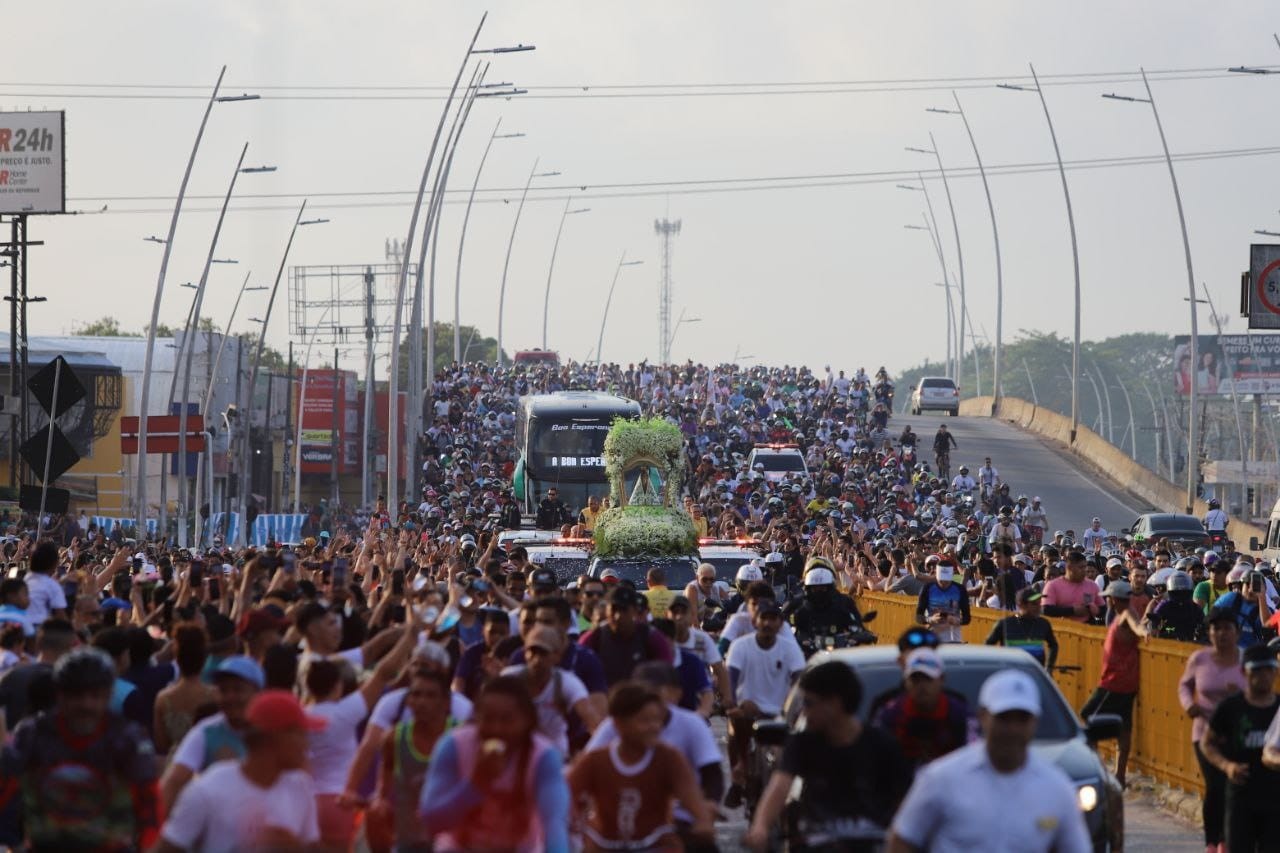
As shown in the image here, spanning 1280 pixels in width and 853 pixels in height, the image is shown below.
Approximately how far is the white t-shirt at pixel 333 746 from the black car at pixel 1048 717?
221 cm

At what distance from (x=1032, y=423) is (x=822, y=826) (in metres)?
79.1

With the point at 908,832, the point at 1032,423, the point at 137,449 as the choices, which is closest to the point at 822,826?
the point at 908,832

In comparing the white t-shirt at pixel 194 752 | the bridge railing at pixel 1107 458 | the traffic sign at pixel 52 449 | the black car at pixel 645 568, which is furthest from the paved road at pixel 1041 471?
the white t-shirt at pixel 194 752

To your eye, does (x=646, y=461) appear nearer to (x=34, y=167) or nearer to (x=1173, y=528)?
(x=1173, y=528)

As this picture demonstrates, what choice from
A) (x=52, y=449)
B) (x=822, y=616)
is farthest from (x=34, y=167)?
(x=822, y=616)

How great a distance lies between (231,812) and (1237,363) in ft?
415

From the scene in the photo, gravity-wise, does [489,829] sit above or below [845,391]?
below

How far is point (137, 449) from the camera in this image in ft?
172

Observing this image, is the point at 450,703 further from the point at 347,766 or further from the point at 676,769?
the point at 676,769

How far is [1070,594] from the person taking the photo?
21.1 meters

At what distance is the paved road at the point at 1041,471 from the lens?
62.5 metres

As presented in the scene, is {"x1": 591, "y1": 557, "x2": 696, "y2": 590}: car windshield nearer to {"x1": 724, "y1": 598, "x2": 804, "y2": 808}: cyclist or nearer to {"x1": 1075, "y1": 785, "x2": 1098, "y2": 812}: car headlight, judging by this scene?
{"x1": 724, "y1": 598, "x2": 804, "y2": 808}: cyclist

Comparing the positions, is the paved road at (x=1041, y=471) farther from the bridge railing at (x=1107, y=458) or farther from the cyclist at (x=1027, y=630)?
the cyclist at (x=1027, y=630)

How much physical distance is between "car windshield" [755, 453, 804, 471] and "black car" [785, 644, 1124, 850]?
4397 cm
